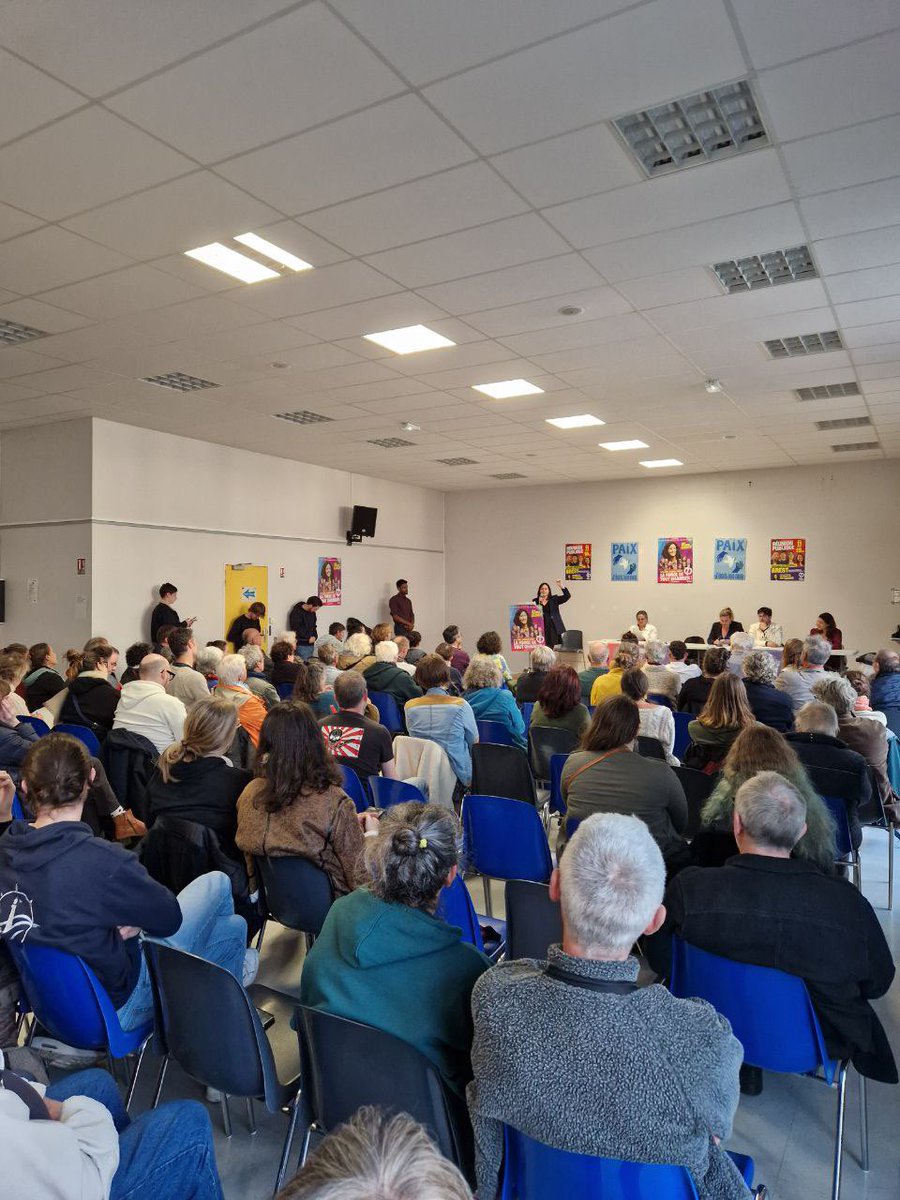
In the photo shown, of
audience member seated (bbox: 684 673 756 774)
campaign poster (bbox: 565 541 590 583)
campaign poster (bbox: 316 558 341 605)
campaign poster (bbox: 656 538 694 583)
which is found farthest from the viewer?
campaign poster (bbox: 565 541 590 583)

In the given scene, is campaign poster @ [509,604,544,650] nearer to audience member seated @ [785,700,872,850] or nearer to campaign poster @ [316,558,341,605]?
campaign poster @ [316,558,341,605]

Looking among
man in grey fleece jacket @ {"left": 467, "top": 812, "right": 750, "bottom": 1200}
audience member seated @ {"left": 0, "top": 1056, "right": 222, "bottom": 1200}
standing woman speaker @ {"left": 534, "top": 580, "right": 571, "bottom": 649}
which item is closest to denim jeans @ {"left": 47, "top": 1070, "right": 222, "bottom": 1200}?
audience member seated @ {"left": 0, "top": 1056, "right": 222, "bottom": 1200}

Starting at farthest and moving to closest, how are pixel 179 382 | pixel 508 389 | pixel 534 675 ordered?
pixel 508 389, pixel 179 382, pixel 534 675

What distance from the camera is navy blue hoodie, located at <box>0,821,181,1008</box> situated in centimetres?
208

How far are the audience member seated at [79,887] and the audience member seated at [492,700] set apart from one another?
314cm

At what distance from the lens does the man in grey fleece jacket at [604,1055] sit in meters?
1.26

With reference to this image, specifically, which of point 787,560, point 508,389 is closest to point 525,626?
point 787,560

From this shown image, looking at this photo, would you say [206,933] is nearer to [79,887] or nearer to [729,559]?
[79,887]

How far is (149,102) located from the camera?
3037 mm

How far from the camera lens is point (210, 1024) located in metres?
1.94

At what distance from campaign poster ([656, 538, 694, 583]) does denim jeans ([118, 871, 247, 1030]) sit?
11.3 meters

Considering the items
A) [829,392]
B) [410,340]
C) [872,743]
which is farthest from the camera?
[829,392]

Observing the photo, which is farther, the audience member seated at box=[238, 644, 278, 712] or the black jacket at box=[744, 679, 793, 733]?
the audience member seated at box=[238, 644, 278, 712]

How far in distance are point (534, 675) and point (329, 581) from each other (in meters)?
6.30
